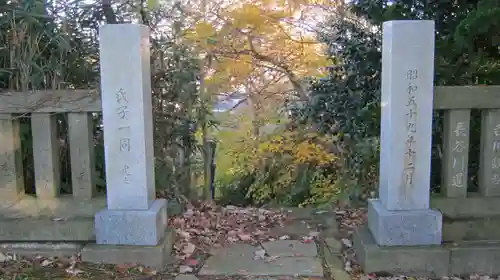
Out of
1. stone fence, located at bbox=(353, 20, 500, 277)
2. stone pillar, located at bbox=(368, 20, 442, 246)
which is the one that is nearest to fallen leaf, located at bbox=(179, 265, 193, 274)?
stone fence, located at bbox=(353, 20, 500, 277)

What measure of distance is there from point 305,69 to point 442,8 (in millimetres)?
3991

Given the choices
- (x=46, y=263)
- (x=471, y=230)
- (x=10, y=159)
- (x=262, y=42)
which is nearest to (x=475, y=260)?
(x=471, y=230)

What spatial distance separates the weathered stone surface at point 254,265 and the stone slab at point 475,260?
1.01m

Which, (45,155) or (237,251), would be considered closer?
(45,155)

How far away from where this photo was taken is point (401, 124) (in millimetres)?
3572

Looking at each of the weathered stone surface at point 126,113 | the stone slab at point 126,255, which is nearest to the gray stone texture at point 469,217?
the stone slab at point 126,255

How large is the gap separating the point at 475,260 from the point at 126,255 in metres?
2.63

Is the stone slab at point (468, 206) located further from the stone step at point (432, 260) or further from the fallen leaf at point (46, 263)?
the fallen leaf at point (46, 263)

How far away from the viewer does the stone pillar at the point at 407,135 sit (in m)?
3.49

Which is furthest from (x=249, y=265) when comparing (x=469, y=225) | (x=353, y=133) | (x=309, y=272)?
(x=353, y=133)

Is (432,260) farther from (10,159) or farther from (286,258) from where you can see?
(10,159)

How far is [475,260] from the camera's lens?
3.63 metres

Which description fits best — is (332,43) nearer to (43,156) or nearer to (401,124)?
(401,124)

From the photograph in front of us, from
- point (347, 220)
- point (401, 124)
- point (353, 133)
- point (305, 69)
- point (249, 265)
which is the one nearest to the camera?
point (401, 124)
